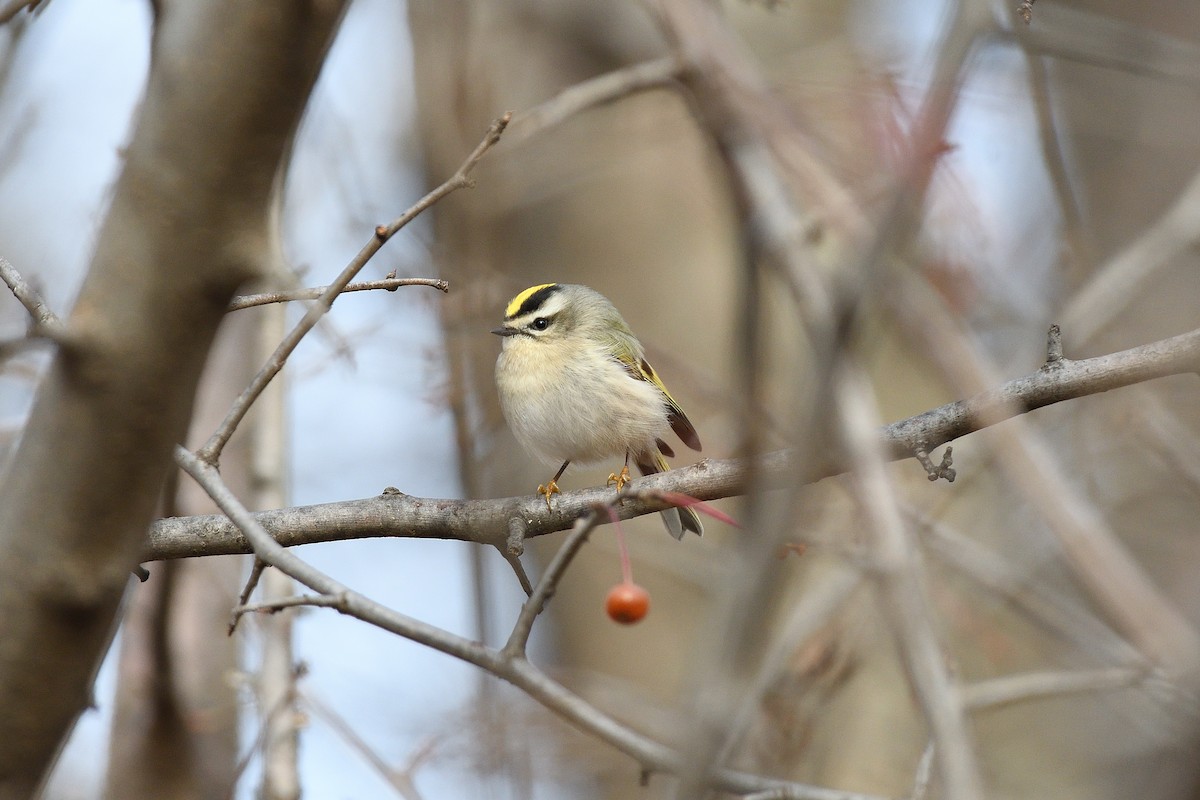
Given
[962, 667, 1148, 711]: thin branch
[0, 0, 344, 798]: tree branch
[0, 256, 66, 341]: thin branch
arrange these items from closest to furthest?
[0, 0, 344, 798]: tree branch
[0, 256, 66, 341]: thin branch
[962, 667, 1148, 711]: thin branch

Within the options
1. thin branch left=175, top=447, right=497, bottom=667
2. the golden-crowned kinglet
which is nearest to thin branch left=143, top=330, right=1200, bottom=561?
thin branch left=175, top=447, right=497, bottom=667

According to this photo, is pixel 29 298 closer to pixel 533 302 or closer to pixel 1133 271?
pixel 533 302

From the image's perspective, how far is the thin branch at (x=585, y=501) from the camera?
246cm

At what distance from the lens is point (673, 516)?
4562 mm

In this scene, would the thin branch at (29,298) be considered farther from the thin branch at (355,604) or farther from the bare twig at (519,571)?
the bare twig at (519,571)

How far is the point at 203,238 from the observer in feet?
4.71

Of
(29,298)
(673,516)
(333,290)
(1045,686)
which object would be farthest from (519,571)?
(673,516)

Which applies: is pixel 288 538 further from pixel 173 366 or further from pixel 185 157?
pixel 185 157

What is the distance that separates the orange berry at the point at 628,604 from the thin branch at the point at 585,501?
0.74 ft

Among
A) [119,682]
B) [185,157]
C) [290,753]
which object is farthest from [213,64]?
[119,682]

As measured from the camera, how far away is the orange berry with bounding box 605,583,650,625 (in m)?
2.23

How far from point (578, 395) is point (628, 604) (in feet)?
7.30

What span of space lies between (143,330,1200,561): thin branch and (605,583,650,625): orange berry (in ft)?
0.74

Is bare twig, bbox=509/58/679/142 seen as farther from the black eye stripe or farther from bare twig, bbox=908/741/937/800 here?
bare twig, bbox=908/741/937/800
